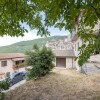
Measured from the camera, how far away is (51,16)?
134 inches

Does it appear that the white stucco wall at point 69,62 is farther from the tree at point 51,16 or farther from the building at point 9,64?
the tree at point 51,16

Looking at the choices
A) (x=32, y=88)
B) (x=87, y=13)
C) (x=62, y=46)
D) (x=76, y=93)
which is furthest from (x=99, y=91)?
(x=62, y=46)

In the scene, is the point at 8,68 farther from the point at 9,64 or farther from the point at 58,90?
the point at 58,90

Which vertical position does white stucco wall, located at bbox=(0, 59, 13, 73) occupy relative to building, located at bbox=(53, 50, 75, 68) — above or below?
below

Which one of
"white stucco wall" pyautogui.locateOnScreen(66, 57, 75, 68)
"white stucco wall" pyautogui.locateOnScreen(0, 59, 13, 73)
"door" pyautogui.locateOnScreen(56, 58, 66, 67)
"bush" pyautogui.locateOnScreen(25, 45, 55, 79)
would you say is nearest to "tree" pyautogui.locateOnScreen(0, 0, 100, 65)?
"bush" pyautogui.locateOnScreen(25, 45, 55, 79)

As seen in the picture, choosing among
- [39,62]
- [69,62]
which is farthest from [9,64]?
[39,62]

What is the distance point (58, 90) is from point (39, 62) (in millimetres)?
3679

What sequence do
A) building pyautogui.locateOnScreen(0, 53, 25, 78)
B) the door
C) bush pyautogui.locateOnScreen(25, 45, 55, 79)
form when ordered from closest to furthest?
bush pyautogui.locateOnScreen(25, 45, 55, 79)
the door
building pyautogui.locateOnScreen(0, 53, 25, 78)

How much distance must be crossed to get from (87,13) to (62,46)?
24.4m

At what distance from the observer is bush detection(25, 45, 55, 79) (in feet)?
42.3

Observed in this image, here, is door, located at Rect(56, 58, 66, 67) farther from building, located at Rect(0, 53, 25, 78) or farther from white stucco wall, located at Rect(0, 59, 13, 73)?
Answer: white stucco wall, located at Rect(0, 59, 13, 73)

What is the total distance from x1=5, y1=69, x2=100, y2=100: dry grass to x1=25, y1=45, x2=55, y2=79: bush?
85cm

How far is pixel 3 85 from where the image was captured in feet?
28.8

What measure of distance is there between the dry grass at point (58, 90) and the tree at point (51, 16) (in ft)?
15.9
